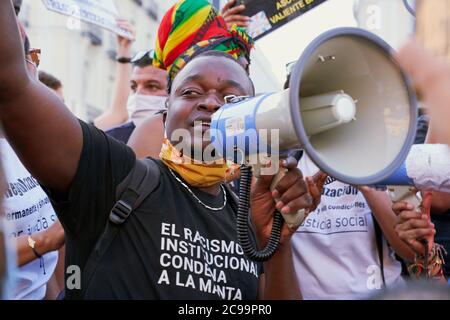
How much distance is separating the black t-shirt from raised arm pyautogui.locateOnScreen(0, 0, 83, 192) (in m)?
0.05

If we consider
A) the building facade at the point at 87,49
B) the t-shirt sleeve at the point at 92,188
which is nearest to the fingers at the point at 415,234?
the t-shirt sleeve at the point at 92,188

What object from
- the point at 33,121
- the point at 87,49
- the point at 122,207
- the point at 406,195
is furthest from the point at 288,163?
the point at 87,49

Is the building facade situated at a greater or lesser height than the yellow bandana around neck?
greater

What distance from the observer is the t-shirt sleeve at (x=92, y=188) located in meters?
2.19

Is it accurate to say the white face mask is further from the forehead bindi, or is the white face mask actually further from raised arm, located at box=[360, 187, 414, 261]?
the forehead bindi

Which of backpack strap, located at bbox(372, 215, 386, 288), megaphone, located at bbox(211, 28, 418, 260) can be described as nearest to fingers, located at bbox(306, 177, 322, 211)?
megaphone, located at bbox(211, 28, 418, 260)

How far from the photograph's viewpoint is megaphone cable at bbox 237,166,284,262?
2.33 meters

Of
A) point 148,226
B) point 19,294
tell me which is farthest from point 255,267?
point 19,294

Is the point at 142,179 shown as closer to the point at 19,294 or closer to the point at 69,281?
the point at 69,281

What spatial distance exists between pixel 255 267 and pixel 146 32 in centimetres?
2224

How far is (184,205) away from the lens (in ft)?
8.09

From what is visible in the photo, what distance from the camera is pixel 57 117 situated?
2086 mm

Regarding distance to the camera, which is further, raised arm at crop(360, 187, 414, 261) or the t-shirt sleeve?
raised arm at crop(360, 187, 414, 261)
